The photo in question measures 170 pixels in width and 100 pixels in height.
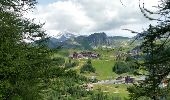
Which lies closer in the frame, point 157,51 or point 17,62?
point 157,51

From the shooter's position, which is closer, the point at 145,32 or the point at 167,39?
the point at 167,39

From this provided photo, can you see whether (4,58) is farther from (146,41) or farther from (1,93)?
(146,41)

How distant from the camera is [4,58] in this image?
2072 cm

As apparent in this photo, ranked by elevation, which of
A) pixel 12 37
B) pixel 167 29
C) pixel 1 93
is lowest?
pixel 1 93

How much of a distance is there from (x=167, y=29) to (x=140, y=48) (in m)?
0.73

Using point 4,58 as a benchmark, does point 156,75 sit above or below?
below

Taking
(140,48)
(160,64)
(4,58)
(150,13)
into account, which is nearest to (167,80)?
(160,64)

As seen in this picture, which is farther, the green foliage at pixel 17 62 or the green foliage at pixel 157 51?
the green foliage at pixel 17 62

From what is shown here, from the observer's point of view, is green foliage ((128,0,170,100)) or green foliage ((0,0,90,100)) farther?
green foliage ((0,0,90,100))

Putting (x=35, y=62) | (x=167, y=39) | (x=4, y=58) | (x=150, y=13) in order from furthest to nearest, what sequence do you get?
1. (x=35, y=62)
2. (x=4, y=58)
3. (x=150, y=13)
4. (x=167, y=39)

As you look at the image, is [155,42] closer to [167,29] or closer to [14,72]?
[167,29]

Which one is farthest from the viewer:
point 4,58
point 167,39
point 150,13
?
point 4,58

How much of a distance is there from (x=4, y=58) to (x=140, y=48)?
561 inches

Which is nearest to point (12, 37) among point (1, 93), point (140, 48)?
point (1, 93)
